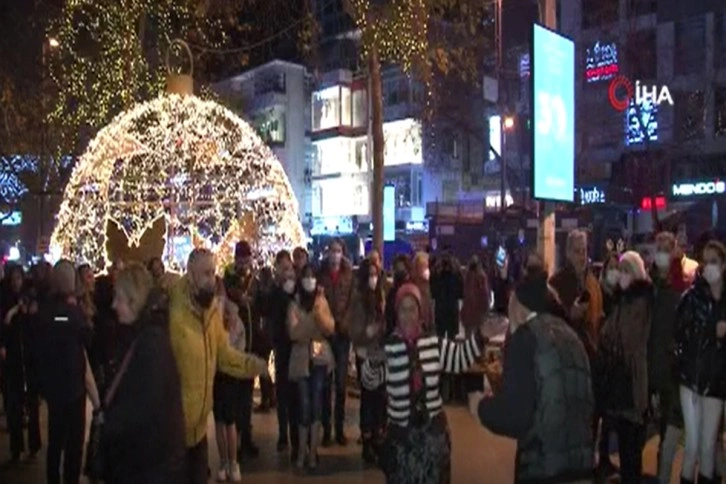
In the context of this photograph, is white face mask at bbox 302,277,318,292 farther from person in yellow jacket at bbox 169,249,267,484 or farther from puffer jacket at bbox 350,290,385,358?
person in yellow jacket at bbox 169,249,267,484

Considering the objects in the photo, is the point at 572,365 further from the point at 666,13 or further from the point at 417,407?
the point at 666,13

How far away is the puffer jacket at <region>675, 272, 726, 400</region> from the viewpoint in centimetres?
668

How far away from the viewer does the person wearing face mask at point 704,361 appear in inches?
264

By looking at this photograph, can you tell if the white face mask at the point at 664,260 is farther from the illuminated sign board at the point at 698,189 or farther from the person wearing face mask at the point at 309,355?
the illuminated sign board at the point at 698,189

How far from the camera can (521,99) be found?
4009cm

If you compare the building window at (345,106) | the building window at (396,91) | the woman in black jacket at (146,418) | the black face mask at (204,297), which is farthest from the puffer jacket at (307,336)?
the building window at (345,106)

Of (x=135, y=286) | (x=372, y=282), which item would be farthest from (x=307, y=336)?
(x=135, y=286)

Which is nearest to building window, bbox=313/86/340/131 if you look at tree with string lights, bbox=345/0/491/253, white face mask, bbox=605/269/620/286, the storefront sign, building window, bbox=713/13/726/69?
the storefront sign

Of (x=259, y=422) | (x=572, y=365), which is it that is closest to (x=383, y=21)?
(x=259, y=422)

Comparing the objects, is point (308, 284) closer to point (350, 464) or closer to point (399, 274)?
point (399, 274)

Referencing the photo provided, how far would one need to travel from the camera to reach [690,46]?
37.0 meters

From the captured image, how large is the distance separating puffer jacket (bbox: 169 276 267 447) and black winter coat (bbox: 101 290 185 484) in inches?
39.9

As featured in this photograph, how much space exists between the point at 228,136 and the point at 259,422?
413 centimetres

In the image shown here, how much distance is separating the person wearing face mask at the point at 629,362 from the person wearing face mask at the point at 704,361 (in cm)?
38
